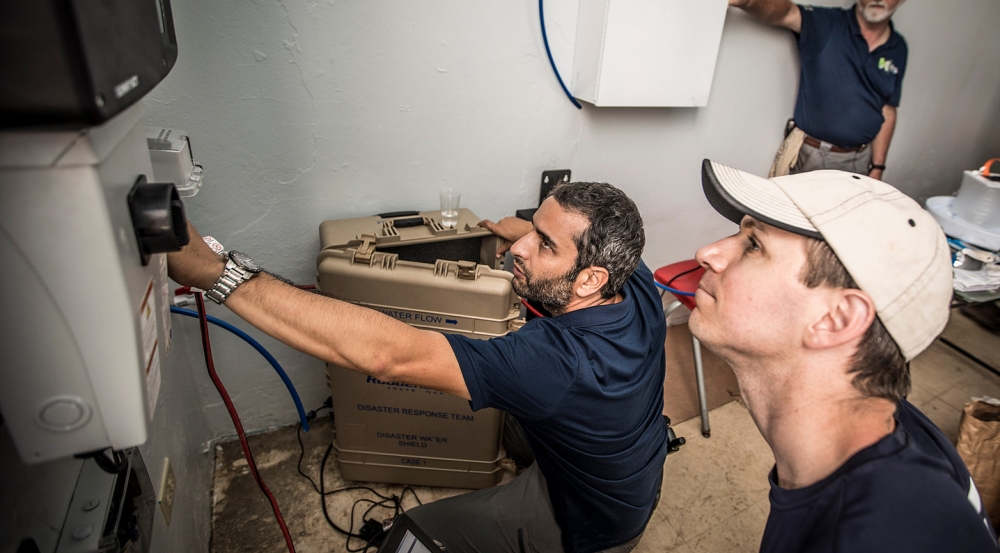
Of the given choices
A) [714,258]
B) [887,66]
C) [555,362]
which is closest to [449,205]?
[555,362]

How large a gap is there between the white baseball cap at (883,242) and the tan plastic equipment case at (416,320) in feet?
2.25

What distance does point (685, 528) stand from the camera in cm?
168

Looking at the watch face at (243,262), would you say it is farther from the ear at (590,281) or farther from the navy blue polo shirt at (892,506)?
the navy blue polo shirt at (892,506)

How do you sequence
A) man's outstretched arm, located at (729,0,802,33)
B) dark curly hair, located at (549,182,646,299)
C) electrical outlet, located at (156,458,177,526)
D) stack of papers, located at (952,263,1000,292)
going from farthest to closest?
stack of papers, located at (952,263,1000,292) < man's outstretched arm, located at (729,0,802,33) < dark curly hair, located at (549,182,646,299) < electrical outlet, located at (156,458,177,526)

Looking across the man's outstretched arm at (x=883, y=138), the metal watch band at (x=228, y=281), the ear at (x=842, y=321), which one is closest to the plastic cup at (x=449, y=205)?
the metal watch band at (x=228, y=281)

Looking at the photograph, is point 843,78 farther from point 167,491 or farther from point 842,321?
point 167,491

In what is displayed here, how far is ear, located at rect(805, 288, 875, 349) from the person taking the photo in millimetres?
717

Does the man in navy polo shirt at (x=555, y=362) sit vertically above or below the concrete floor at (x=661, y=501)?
above

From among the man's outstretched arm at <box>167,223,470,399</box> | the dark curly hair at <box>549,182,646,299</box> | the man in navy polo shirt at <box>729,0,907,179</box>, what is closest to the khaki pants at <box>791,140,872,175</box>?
the man in navy polo shirt at <box>729,0,907,179</box>

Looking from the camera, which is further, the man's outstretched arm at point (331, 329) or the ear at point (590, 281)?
the ear at point (590, 281)

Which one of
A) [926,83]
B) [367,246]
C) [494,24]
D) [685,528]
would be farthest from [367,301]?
[926,83]

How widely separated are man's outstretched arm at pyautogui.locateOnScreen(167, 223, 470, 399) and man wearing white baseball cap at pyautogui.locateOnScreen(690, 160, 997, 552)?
508 mm

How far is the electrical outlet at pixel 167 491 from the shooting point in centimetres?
99

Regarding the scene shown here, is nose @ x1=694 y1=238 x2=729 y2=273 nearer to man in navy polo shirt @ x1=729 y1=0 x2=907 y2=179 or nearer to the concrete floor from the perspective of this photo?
the concrete floor
